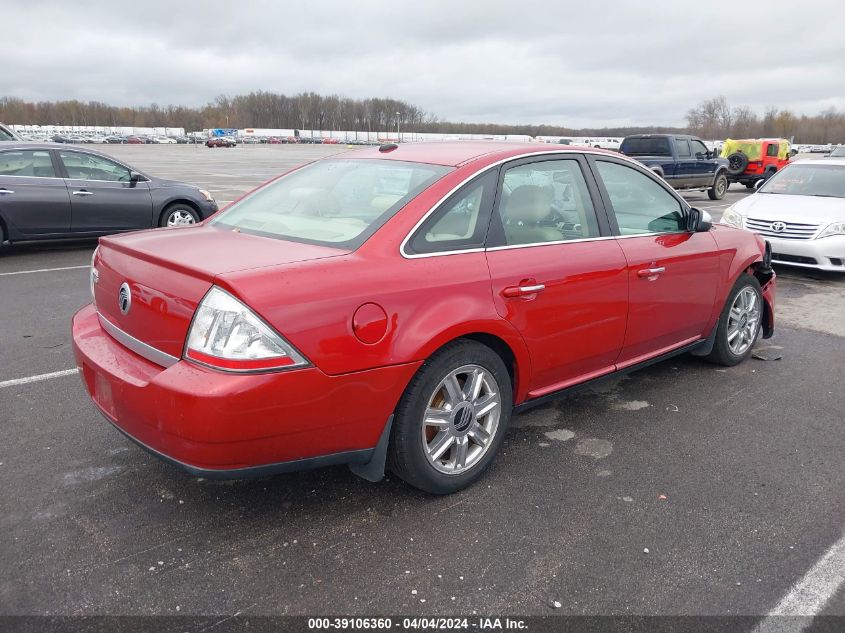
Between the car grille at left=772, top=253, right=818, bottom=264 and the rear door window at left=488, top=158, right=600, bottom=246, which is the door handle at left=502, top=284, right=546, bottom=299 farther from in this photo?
the car grille at left=772, top=253, right=818, bottom=264

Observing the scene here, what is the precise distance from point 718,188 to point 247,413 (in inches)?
816

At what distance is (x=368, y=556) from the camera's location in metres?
2.71

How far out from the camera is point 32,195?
9.18 meters

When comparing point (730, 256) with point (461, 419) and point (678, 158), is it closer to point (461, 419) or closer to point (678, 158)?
point (461, 419)

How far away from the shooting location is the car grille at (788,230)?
841cm

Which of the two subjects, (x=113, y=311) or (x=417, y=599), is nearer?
(x=417, y=599)

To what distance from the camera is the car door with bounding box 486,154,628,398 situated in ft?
10.7

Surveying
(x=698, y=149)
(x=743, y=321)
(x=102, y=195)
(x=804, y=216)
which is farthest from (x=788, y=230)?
(x=698, y=149)

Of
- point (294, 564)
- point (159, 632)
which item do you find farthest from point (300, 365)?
point (159, 632)

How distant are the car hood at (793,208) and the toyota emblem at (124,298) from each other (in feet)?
27.2

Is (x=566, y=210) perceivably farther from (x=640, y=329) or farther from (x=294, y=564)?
(x=294, y=564)

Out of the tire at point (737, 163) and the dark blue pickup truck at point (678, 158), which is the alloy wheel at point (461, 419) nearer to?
the dark blue pickup truck at point (678, 158)

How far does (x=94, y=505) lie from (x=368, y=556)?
132cm

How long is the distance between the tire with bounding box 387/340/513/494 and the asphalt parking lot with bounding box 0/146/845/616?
0.15m
